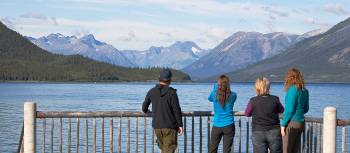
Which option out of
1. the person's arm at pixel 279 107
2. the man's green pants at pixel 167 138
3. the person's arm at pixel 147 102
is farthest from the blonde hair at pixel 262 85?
the person's arm at pixel 147 102

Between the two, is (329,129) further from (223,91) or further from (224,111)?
(223,91)

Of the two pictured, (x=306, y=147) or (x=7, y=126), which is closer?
(x=306, y=147)

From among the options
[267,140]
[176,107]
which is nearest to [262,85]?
[267,140]

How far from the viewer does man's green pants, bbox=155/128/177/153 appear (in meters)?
11.7

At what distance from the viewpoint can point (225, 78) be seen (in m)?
11.9

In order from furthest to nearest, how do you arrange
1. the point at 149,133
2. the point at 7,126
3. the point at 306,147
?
the point at 7,126 → the point at 149,133 → the point at 306,147

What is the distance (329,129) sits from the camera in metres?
12.3

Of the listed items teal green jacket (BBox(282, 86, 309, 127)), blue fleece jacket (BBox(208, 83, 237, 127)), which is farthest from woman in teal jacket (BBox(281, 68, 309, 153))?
blue fleece jacket (BBox(208, 83, 237, 127))

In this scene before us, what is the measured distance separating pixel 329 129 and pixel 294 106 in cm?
95

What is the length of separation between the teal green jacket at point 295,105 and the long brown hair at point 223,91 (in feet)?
3.36

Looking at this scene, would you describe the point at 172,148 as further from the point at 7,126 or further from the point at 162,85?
the point at 7,126

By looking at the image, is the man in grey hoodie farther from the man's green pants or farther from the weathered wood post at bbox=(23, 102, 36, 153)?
the weathered wood post at bbox=(23, 102, 36, 153)

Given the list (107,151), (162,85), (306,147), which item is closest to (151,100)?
(162,85)

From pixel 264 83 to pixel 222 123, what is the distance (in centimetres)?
108
